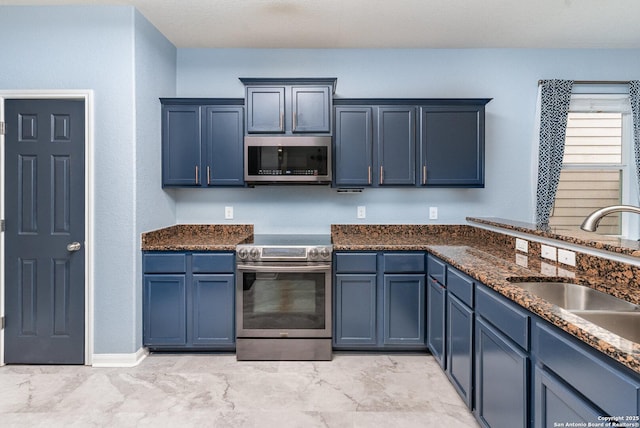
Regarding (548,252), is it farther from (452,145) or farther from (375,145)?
(375,145)

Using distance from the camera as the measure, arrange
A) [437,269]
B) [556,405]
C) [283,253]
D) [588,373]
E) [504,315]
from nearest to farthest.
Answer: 1. [588,373]
2. [556,405]
3. [504,315]
4. [437,269]
5. [283,253]

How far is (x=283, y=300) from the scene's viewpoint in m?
2.83

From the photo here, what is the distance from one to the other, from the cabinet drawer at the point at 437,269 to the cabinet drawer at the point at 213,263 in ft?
5.10

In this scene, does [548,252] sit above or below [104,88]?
below

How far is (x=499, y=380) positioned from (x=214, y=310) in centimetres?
208

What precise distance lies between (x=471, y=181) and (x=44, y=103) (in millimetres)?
3512

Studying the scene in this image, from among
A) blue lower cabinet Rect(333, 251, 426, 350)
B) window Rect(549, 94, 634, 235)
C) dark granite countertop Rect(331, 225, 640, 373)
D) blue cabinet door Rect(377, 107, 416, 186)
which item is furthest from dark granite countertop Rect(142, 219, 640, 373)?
window Rect(549, 94, 634, 235)

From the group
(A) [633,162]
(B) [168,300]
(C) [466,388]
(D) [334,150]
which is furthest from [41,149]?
(A) [633,162]

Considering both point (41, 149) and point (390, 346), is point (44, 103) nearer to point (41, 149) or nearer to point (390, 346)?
point (41, 149)

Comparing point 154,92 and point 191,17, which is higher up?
point 191,17

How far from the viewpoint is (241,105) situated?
10.5 feet

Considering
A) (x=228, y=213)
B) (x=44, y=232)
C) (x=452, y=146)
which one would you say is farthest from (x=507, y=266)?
(x=44, y=232)

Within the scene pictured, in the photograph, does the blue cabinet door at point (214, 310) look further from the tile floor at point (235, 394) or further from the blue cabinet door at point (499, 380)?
the blue cabinet door at point (499, 380)

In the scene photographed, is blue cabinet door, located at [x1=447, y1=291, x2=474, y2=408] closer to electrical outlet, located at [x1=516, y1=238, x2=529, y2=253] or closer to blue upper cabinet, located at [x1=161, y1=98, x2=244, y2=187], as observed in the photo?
electrical outlet, located at [x1=516, y1=238, x2=529, y2=253]
